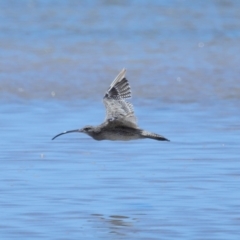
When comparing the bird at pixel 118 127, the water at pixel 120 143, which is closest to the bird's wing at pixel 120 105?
the bird at pixel 118 127

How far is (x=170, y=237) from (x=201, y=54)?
13352mm

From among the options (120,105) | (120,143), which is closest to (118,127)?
(120,105)

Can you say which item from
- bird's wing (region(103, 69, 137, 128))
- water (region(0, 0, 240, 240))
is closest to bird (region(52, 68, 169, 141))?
bird's wing (region(103, 69, 137, 128))

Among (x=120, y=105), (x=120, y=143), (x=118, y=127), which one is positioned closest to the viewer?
(x=118, y=127)

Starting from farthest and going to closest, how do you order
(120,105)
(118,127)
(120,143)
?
(120,143)
(120,105)
(118,127)

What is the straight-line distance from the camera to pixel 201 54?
65.5ft

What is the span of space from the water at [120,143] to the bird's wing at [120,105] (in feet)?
1.56

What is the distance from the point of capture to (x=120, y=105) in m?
9.12

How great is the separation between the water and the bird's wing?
476 millimetres

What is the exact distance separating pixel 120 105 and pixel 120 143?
151 centimetres

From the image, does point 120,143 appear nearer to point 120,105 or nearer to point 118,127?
point 120,105

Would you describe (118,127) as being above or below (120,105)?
below

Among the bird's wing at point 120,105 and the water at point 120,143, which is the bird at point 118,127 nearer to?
the bird's wing at point 120,105

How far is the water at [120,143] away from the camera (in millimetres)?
7301
